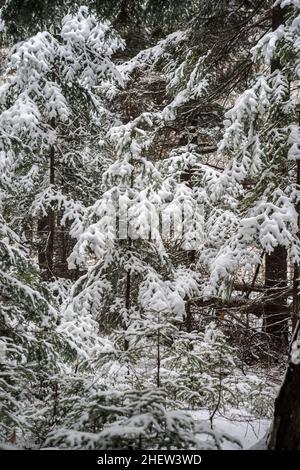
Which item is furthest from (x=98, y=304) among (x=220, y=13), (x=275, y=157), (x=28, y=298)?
(x=220, y=13)

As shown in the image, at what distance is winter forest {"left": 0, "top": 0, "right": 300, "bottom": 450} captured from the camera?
3.92 meters

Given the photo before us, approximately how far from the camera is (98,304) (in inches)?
296

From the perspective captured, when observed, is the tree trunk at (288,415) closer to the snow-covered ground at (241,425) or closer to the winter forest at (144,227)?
the winter forest at (144,227)

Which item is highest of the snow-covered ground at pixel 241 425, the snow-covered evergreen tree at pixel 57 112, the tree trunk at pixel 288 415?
the snow-covered evergreen tree at pixel 57 112

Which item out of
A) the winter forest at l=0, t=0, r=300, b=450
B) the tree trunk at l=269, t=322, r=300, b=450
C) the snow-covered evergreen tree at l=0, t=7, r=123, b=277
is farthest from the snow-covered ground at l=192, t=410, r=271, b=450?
the snow-covered evergreen tree at l=0, t=7, r=123, b=277

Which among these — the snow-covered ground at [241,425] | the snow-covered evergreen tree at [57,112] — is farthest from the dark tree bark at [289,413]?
the snow-covered evergreen tree at [57,112]

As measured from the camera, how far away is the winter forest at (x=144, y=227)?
3918 millimetres

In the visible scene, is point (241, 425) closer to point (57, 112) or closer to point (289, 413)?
point (289, 413)

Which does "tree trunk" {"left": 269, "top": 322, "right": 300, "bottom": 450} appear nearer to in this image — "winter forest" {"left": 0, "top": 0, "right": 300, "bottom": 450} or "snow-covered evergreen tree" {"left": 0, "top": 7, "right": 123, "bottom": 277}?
"winter forest" {"left": 0, "top": 0, "right": 300, "bottom": 450}

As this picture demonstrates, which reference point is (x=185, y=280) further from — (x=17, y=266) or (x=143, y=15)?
(x=143, y=15)

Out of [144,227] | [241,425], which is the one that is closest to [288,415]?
[241,425]

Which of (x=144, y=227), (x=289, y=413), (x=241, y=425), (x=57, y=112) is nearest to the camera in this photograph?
(x=289, y=413)

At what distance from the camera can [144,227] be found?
23.6ft

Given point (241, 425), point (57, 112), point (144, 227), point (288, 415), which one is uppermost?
point (57, 112)
